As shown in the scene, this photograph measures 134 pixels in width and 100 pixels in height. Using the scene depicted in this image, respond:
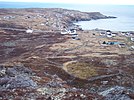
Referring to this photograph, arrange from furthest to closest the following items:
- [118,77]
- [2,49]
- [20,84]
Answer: [2,49] < [118,77] < [20,84]

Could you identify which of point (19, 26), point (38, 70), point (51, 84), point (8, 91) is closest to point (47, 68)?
point (38, 70)

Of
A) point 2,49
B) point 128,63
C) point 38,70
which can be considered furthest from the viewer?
point 2,49

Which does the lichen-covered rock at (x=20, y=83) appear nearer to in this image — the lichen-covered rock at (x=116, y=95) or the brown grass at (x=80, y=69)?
the brown grass at (x=80, y=69)

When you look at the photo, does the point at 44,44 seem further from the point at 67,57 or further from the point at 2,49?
the point at 67,57

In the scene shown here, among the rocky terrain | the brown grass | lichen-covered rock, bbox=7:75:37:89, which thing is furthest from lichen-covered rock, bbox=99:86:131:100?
the brown grass

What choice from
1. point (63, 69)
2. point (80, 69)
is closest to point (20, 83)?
point (63, 69)

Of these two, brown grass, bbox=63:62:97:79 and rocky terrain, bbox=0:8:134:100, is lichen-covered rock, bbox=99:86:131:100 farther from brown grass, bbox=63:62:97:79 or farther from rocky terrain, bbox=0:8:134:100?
brown grass, bbox=63:62:97:79

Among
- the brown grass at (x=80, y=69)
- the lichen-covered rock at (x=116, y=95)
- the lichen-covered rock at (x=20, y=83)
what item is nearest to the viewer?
the lichen-covered rock at (x=116, y=95)

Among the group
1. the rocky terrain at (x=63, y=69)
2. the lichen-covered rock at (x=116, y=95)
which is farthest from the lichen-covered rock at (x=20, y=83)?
the lichen-covered rock at (x=116, y=95)

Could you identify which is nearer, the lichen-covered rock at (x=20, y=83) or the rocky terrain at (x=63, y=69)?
the rocky terrain at (x=63, y=69)
